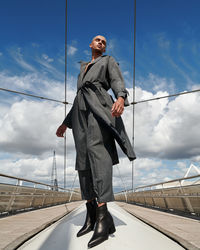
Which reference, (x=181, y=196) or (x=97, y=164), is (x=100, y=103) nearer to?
(x=97, y=164)

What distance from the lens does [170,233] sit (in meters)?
1.99

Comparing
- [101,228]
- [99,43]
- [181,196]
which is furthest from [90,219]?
[181,196]

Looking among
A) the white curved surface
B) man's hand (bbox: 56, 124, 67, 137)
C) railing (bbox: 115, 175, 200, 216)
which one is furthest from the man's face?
railing (bbox: 115, 175, 200, 216)

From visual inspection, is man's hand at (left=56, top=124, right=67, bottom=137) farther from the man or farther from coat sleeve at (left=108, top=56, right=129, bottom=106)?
coat sleeve at (left=108, top=56, right=129, bottom=106)

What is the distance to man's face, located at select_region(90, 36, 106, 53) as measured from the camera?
2678mm

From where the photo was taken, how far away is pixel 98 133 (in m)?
2.21

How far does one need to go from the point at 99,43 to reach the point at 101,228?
71.5 inches

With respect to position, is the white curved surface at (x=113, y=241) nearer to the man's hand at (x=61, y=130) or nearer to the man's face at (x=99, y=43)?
the man's hand at (x=61, y=130)

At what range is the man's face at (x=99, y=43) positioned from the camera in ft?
8.79

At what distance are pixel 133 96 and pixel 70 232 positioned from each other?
6639mm

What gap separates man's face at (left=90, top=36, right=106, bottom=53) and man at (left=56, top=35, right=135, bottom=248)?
138 millimetres

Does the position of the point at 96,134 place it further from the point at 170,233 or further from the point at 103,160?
the point at 170,233

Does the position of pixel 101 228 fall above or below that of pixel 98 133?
below

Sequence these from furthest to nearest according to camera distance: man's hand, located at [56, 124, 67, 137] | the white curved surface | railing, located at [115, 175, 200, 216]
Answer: railing, located at [115, 175, 200, 216]
man's hand, located at [56, 124, 67, 137]
the white curved surface
